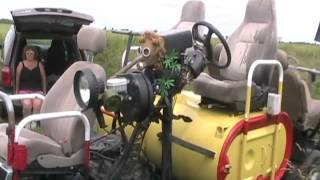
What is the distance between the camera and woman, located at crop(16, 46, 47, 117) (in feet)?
28.0

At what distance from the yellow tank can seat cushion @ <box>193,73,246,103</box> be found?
12 centimetres

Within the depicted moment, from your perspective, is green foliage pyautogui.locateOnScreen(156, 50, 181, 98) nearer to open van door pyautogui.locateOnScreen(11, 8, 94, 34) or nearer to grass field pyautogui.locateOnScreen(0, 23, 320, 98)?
open van door pyautogui.locateOnScreen(11, 8, 94, 34)

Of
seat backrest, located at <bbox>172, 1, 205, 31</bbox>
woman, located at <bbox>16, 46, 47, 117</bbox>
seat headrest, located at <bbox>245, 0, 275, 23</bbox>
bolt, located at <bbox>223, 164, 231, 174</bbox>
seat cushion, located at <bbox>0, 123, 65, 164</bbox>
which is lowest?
woman, located at <bbox>16, 46, 47, 117</bbox>

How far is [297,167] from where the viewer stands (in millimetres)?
5375

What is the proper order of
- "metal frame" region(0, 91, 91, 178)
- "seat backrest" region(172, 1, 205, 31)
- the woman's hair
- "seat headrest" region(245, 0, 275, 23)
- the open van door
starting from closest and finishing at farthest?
"metal frame" region(0, 91, 91, 178) → "seat headrest" region(245, 0, 275, 23) → "seat backrest" region(172, 1, 205, 31) → the open van door → the woman's hair

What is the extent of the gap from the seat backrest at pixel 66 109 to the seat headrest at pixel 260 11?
1.72 meters

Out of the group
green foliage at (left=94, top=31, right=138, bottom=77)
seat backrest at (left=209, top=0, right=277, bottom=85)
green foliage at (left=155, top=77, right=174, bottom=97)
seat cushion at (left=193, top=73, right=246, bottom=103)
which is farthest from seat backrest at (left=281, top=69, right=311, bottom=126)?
green foliage at (left=94, top=31, right=138, bottom=77)

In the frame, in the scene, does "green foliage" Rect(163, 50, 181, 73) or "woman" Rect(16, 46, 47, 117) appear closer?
"green foliage" Rect(163, 50, 181, 73)

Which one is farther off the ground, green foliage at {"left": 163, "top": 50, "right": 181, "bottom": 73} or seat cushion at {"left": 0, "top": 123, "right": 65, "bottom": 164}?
green foliage at {"left": 163, "top": 50, "right": 181, "bottom": 73}

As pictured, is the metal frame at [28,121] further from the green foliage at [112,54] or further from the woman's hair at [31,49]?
the green foliage at [112,54]

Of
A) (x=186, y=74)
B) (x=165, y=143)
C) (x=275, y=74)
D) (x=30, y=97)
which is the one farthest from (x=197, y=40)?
(x=30, y=97)

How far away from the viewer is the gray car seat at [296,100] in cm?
560

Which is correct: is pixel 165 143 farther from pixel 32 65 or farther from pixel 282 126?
pixel 32 65

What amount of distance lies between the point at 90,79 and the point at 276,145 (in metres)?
1.84
